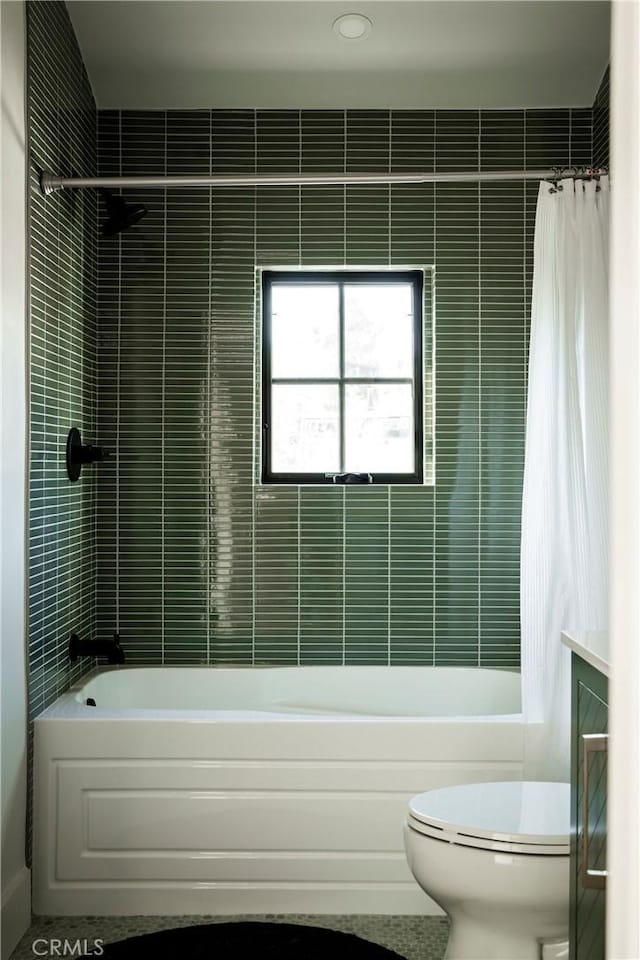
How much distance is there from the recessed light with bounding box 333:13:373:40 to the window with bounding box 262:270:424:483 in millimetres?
861

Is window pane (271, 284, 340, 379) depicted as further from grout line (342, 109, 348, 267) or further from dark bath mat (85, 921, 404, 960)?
dark bath mat (85, 921, 404, 960)

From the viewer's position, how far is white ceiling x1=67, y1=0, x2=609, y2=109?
301 centimetres

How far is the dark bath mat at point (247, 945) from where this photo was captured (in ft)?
7.59

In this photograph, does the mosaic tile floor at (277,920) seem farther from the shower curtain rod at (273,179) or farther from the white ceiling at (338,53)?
the white ceiling at (338,53)

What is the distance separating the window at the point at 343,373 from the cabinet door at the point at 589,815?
6.18 ft

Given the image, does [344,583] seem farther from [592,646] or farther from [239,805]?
[592,646]

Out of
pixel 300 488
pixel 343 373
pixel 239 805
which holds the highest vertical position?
pixel 343 373

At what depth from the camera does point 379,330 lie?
3609 mm

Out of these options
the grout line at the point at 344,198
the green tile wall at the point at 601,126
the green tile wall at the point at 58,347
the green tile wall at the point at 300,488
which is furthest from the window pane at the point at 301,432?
the green tile wall at the point at 601,126

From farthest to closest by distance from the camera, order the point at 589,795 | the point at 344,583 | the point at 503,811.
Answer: the point at 344,583 < the point at 503,811 < the point at 589,795

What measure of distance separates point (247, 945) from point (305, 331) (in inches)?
87.1

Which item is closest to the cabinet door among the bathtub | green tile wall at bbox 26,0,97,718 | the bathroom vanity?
the bathroom vanity

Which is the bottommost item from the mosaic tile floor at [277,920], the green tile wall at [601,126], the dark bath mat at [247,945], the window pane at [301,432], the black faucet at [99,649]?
the mosaic tile floor at [277,920]
